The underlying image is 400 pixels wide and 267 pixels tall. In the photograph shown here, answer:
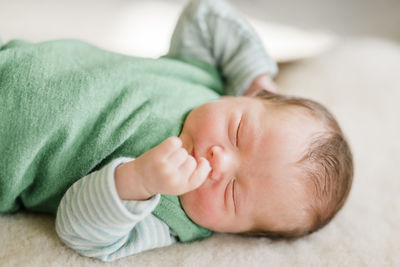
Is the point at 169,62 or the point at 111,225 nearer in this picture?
the point at 111,225

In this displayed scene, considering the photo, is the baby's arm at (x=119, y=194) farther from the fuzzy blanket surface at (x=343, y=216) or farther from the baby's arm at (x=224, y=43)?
the baby's arm at (x=224, y=43)

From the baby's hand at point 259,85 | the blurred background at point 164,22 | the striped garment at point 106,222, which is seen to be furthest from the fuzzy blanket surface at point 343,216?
the blurred background at point 164,22

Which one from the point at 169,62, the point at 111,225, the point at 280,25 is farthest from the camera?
the point at 280,25

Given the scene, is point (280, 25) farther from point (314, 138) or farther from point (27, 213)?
point (27, 213)

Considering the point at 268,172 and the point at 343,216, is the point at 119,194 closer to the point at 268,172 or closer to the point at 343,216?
the point at 268,172

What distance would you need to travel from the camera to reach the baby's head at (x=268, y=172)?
883mm

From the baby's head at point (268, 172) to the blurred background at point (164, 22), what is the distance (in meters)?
0.81

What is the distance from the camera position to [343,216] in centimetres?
104

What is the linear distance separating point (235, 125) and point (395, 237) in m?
0.44

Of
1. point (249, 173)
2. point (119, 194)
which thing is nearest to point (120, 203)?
point (119, 194)

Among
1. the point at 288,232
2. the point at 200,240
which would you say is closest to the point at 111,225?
the point at 200,240

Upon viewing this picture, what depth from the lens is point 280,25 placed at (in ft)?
6.61

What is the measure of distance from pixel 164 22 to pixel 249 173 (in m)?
1.06

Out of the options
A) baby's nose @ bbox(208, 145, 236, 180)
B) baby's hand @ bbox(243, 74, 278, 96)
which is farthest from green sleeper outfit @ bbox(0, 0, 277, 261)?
baby's hand @ bbox(243, 74, 278, 96)
